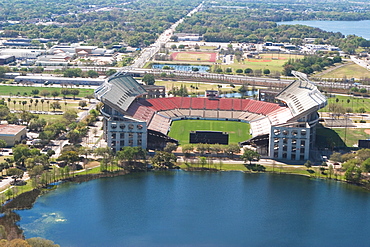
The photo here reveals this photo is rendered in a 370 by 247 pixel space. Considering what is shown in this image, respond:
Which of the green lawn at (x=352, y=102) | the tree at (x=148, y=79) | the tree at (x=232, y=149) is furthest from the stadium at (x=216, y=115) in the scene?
the tree at (x=148, y=79)

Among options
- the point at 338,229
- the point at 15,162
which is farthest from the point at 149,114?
the point at 338,229

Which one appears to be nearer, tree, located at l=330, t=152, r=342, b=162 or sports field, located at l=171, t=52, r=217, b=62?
tree, located at l=330, t=152, r=342, b=162

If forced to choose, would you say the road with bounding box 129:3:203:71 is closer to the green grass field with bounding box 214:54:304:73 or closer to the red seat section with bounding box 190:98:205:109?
the green grass field with bounding box 214:54:304:73

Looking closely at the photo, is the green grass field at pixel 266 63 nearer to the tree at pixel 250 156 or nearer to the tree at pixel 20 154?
the tree at pixel 250 156

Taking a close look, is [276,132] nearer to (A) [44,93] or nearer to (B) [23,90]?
(A) [44,93]

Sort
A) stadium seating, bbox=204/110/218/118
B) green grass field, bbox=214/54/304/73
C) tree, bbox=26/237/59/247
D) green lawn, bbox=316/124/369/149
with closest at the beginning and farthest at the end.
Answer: tree, bbox=26/237/59/247 < green lawn, bbox=316/124/369/149 < stadium seating, bbox=204/110/218/118 < green grass field, bbox=214/54/304/73

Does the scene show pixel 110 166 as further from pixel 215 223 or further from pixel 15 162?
pixel 215 223

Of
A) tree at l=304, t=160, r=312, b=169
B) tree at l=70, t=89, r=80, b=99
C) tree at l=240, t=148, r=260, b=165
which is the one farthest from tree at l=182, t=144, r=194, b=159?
tree at l=70, t=89, r=80, b=99
